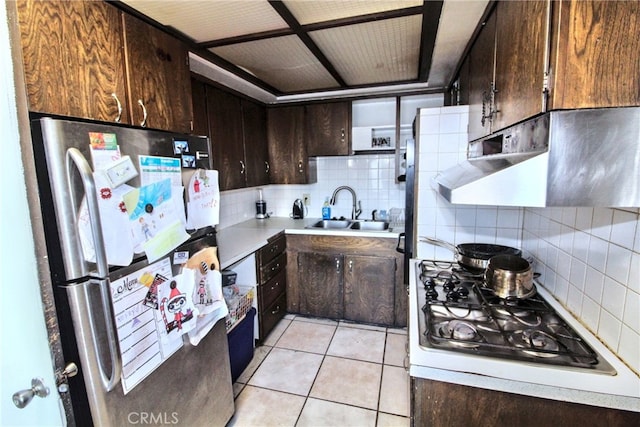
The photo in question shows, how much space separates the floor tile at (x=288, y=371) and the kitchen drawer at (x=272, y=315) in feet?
0.60

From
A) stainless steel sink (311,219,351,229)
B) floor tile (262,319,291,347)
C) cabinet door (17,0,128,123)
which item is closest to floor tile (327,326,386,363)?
floor tile (262,319,291,347)

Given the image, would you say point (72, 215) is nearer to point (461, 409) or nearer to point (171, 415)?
point (171, 415)

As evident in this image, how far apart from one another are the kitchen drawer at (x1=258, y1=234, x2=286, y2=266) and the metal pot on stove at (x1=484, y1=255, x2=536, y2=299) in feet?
5.14

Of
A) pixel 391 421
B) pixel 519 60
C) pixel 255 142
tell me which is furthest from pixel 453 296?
pixel 255 142

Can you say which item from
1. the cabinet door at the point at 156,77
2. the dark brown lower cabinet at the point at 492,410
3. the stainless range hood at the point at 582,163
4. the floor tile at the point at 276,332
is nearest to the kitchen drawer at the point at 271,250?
the floor tile at the point at 276,332

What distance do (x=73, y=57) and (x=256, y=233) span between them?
1747 mm

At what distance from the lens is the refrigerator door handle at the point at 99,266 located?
89 centimetres

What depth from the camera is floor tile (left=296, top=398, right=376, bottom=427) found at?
1.70 metres

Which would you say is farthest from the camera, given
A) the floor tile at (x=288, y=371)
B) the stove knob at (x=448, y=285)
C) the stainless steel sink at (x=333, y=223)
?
the stainless steel sink at (x=333, y=223)

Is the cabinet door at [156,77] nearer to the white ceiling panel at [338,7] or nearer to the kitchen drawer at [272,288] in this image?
the white ceiling panel at [338,7]

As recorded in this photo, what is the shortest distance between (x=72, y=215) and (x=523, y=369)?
144 cm

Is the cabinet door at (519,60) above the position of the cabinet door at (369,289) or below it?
above

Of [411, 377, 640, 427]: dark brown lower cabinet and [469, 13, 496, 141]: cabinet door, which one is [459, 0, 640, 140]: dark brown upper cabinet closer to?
[469, 13, 496, 141]: cabinet door

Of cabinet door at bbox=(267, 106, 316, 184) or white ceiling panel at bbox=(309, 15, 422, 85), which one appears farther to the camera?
cabinet door at bbox=(267, 106, 316, 184)
